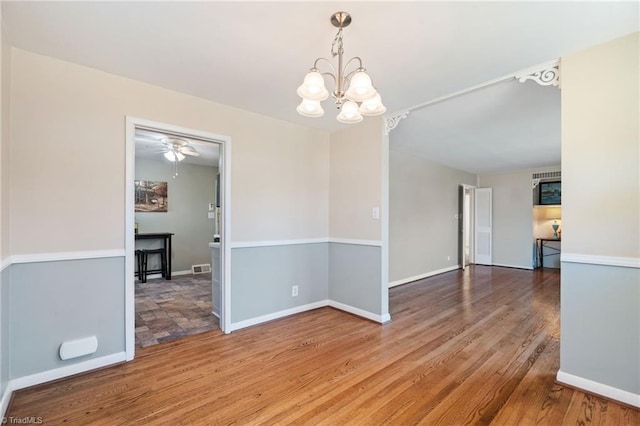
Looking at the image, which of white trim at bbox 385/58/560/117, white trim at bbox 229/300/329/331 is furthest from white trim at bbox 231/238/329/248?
Result: white trim at bbox 385/58/560/117

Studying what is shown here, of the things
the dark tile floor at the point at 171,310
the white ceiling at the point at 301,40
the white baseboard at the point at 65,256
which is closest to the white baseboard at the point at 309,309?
the dark tile floor at the point at 171,310

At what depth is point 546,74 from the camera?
2.21 metres

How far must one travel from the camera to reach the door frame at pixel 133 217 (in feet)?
8.00

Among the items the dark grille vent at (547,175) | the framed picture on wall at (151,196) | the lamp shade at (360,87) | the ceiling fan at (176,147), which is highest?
the ceiling fan at (176,147)

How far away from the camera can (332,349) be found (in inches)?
104

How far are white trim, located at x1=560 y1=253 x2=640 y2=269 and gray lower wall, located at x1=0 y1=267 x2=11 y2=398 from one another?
146 inches

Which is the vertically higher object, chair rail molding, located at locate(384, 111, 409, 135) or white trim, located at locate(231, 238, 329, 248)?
chair rail molding, located at locate(384, 111, 409, 135)

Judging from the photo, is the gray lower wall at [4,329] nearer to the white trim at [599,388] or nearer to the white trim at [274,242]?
the white trim at [274,242]

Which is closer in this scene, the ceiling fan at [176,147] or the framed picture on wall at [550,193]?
the ceiling fan at [176,147]

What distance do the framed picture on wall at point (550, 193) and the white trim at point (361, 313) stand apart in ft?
18.1

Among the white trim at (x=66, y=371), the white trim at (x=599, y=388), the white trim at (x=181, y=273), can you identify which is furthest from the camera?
the white trim at (x=181, y=273)

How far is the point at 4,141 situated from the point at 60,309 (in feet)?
4.01

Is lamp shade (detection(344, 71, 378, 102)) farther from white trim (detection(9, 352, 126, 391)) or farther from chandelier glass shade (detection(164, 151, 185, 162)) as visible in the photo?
chandelier glass shade (detection(164, 151, 185, 162))

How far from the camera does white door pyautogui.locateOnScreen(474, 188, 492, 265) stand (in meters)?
7.11
